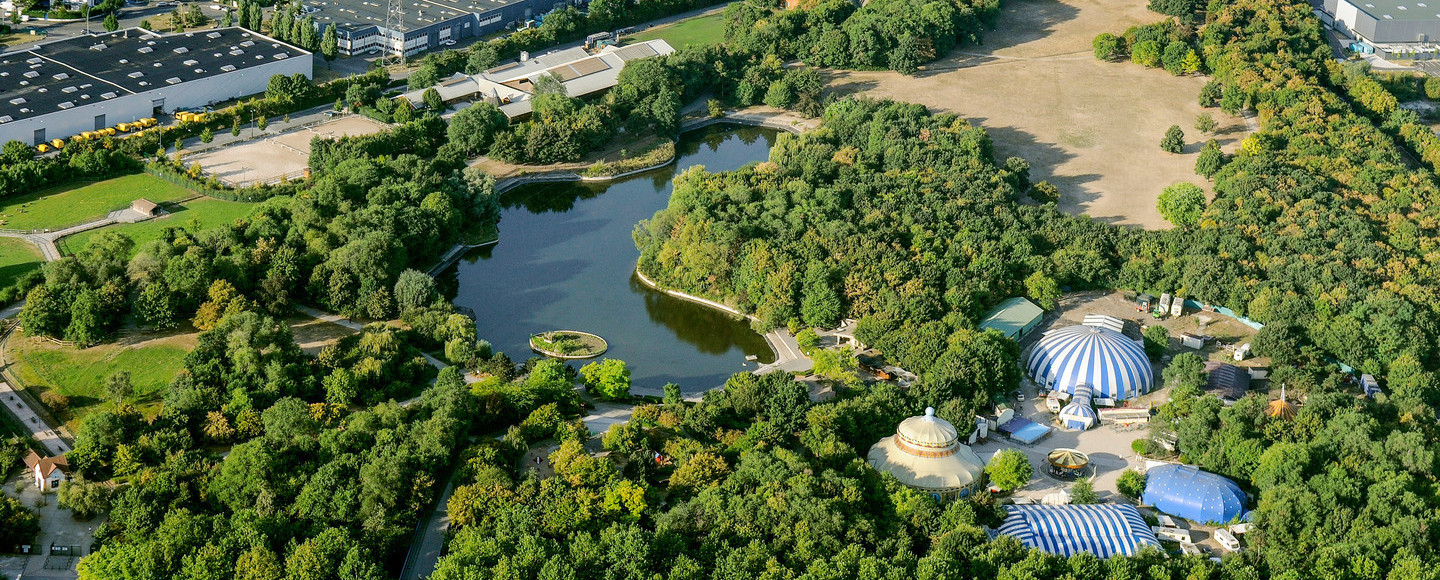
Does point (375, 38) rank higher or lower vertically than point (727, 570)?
higher

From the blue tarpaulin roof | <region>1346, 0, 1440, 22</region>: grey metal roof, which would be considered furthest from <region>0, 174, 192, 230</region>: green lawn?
<region>1346, 0, 1440, 22</region>: grey metal roof

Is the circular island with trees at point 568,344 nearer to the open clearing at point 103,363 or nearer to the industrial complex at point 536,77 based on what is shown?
the open clearing at point 103,363

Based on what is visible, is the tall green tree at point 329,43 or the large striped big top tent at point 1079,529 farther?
the tall green tree at point 329,43

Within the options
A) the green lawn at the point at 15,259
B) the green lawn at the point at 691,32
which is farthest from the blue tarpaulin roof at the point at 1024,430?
the green lawn at the point at 691,32

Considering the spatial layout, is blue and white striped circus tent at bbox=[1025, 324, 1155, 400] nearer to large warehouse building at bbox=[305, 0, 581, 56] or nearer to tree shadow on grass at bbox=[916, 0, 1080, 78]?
tree shadow on grass at bbox=[916, 0, 1080, 78]

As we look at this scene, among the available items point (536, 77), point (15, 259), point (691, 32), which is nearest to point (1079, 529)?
point (15, 259)

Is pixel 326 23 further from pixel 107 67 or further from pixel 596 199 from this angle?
pixel 596 199

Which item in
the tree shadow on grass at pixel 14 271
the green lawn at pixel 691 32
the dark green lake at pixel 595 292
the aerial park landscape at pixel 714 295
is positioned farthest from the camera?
the green lawn at pixel 691 32

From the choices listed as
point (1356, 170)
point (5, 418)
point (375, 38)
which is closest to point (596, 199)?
point (375, 38)
